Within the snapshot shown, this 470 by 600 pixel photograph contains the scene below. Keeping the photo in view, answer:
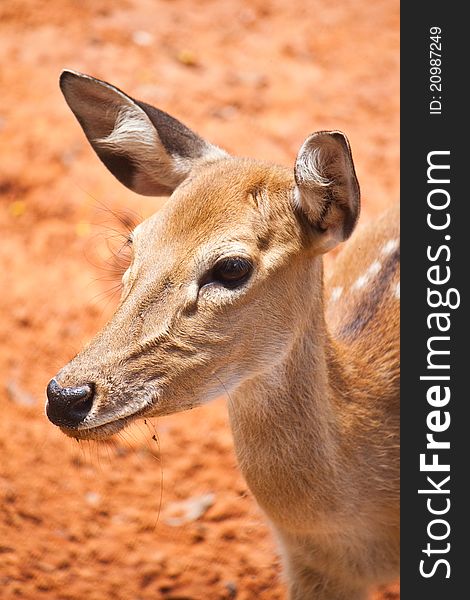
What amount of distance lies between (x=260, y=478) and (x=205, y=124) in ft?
13.3

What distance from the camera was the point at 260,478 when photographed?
153 inches

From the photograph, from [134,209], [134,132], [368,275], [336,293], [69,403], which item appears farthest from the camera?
[134,209]

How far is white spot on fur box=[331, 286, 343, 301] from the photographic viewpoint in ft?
16.0

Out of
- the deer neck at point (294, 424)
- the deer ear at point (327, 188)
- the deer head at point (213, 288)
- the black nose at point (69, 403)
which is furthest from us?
the deer neck at point (294, 424)

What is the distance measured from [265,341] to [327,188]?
574mm

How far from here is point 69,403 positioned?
315 centimetres

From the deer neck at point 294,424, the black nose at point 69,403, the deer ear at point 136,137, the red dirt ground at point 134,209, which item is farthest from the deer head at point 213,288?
the red dirt ground at point 134,209

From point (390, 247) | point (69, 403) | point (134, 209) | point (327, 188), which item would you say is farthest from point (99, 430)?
point (134, 209)

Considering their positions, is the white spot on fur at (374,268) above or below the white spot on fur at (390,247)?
below

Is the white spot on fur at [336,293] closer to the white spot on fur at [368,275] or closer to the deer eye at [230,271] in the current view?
the white spot on fur at [368,275]

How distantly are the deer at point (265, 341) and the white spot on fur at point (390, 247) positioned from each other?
0.07 metres

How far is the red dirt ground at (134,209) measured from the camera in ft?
17.7

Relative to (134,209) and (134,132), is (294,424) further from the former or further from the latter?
(134,209)

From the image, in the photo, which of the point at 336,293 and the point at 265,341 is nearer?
the point at 265,341
